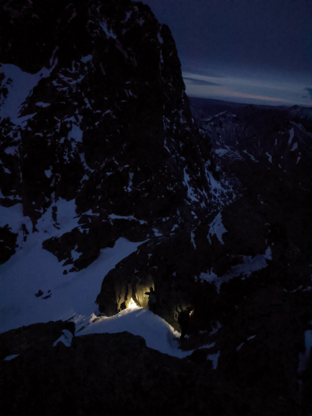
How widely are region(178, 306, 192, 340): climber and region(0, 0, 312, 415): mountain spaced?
11.0 inches

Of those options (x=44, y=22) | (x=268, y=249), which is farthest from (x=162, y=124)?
(x=268, y=249)

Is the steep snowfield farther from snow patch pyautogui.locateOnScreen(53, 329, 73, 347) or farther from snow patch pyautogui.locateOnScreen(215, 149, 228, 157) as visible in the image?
snow patch pyautogui.locateOnScreen(215, 149, 228, 157)

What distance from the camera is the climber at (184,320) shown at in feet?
40.3

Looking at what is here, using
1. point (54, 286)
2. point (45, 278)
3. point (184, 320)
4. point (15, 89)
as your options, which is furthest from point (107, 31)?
point (184, 320)

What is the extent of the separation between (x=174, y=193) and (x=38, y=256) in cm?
1755

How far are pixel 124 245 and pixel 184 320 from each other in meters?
15.7

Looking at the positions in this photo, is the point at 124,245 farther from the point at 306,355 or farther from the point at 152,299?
the point at 306,355

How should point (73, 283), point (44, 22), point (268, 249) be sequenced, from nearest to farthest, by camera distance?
point (268, 249) < point (73, 283) < point (44, 22)

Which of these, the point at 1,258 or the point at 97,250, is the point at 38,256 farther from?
the point at 97,250

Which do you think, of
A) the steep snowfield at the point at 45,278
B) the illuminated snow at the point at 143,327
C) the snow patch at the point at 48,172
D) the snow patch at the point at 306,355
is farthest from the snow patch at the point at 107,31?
the snow patch at the point at 306,355

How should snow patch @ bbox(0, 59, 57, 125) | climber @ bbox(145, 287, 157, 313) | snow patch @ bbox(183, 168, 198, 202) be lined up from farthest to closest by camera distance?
1. snow patch @ bbox(183, 168, 198, 202)
2. snow patch @ bbox(0, 59, 57, 125)
3. climber @ bbox(145, 287, 157, 313)

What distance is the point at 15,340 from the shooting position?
566 cm

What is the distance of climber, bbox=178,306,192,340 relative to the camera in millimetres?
12287

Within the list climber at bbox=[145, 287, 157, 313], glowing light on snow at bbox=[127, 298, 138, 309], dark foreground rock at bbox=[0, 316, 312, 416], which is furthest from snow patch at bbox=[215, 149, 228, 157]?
dark foreground rock at bbox=[0, 316, 312, 416]
